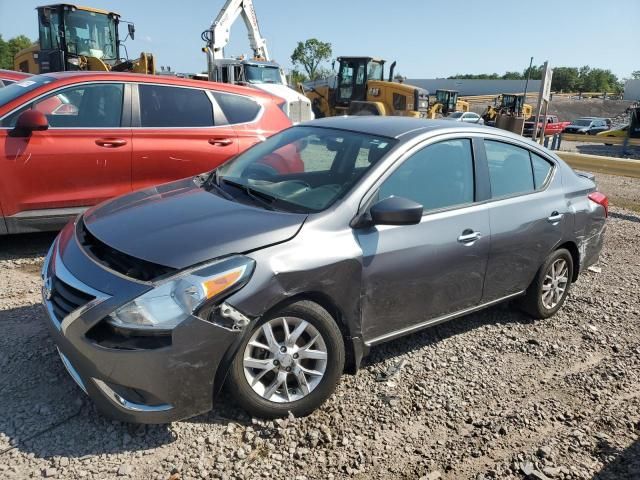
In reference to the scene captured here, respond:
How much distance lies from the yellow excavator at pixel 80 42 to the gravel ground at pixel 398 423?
12048mm

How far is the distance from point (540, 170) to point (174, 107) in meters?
3.67

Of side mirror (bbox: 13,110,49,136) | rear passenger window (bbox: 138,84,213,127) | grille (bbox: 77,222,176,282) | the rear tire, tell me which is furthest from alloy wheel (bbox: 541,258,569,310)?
side mirror (bbox: 13,110,49,136)

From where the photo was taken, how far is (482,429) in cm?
296

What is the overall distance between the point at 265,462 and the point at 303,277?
94 centimetres

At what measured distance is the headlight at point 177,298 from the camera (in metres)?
2.35

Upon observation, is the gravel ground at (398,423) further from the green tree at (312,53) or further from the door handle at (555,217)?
the green tree at (312,53)

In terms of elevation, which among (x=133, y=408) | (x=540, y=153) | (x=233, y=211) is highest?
(x=540, y=153)

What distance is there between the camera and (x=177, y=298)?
239cm

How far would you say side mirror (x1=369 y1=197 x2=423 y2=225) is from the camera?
2867 millimetres

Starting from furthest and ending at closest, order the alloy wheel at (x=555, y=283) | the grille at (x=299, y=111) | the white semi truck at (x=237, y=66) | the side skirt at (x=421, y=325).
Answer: the white semi truck at (x=237, y=66), the grille at (x=299, y=111), the alloy wheel at (x=555, y=283), the side skirt at (x=421, y=325)

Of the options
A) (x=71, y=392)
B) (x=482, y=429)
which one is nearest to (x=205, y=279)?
(x=71, y=392)

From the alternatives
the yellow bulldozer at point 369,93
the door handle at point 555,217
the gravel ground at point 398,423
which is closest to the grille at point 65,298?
the gravel ground at point 398,423

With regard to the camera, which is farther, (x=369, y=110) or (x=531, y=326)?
(x=369, y=110)

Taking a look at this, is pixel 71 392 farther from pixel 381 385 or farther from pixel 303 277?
pixel 381 385
